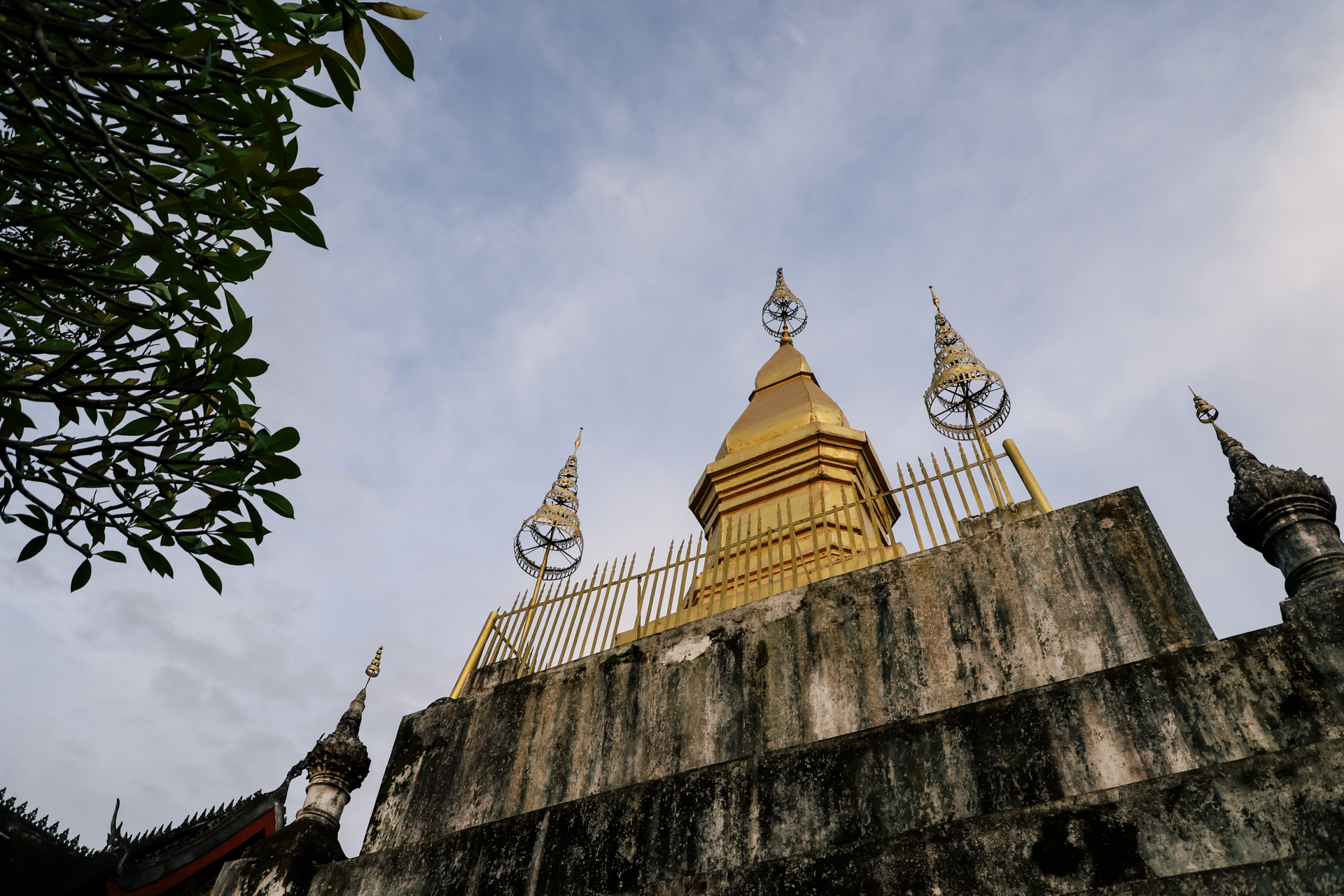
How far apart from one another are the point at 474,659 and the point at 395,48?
6.40m

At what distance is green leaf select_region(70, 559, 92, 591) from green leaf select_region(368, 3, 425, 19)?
250 cm

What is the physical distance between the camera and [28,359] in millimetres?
3340

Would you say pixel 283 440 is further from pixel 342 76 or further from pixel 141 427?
pixel 342 76

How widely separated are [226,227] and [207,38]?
693 mm

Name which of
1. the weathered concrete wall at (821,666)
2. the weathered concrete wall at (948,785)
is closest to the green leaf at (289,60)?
the weathered concrete wall at (948,785)

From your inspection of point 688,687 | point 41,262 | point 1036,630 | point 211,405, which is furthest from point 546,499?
point 41,262

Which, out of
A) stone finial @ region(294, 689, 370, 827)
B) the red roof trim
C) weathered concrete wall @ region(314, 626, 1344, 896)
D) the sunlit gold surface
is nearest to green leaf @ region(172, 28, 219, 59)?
weathered concrete wall @ region(314, 626, 1344, 896)

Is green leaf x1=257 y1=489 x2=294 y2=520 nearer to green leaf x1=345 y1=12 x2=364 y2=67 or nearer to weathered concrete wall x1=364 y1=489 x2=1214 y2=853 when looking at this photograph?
green leaf x1=345 y1=12 x2=364 y2=67

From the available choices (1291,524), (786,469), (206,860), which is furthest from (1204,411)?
(206,860)

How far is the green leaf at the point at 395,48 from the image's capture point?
9.07 feet

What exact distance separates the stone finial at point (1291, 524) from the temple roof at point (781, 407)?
7005 millimetres

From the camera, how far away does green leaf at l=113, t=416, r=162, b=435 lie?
3.28m

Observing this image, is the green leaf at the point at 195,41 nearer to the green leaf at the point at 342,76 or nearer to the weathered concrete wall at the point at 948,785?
the green leaf at the point at 342,76

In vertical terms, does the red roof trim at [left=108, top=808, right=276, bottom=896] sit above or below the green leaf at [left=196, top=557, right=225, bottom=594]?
above
